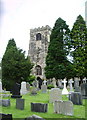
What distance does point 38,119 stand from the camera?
4582mm

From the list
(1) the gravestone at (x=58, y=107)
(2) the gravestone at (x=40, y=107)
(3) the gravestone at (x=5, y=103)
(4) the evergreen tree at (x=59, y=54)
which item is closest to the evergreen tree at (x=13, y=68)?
Answer: (4) the evergreen tree at (x=59, y=54)

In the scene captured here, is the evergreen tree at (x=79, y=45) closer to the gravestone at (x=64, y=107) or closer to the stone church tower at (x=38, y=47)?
the stone church tower at (x=38, y=47)

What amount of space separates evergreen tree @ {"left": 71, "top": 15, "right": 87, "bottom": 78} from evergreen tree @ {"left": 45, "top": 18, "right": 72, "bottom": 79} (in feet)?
4.51

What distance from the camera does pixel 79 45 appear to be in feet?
88.6

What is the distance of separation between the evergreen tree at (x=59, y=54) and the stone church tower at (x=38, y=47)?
12.4 meters

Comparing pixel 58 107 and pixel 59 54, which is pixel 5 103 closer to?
pixel 58 107

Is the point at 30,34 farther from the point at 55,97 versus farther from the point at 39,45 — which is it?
the point at 55,97

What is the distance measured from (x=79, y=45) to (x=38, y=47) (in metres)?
18.3

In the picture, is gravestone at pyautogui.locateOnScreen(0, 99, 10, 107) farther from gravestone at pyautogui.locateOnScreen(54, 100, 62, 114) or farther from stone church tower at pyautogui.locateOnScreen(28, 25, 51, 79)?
stone church tower at pyautogui.locateOnScreen(28, 25, 51, 79)

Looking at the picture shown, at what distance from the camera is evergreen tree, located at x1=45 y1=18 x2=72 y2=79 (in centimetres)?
2706

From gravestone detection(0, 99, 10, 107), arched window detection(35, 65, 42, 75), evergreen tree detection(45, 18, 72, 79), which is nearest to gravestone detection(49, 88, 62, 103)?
gravestone detection(0, 99, 10, 107)

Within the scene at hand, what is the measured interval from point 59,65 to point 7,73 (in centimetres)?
886

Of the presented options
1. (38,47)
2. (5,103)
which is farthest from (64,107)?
(38,47)

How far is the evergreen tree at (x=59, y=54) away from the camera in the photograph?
27056mm
